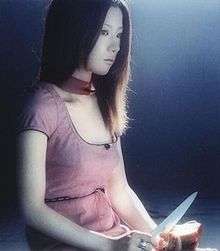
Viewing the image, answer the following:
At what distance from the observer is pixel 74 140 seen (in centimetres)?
92

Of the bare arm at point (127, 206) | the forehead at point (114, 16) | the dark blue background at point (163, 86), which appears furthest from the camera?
the dark blue background at point (163, 86)

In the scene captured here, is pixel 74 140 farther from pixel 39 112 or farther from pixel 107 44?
pixel 107 44

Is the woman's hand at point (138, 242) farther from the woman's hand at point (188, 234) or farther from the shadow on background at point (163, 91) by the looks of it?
the shadow on background at point (163, 91)

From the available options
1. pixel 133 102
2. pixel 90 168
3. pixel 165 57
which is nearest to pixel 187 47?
pixel 165 57

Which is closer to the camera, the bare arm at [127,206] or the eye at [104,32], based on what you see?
the eye at [104,32]

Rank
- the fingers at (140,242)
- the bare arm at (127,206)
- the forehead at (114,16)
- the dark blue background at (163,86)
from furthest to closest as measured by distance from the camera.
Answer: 1. the dark blue background at (163,86)
2. the bare arm at (127,206)
3. the forehead at (114,16)
4. the fingers at (140,242)

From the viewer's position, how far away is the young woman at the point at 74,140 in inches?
34.4

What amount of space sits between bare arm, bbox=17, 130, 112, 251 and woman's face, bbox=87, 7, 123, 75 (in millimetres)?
199

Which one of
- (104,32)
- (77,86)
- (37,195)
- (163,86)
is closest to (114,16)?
(104,32)

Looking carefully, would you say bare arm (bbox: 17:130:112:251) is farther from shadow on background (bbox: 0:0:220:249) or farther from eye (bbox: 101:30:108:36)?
shadow on background (bbox: 0:0:220:249)

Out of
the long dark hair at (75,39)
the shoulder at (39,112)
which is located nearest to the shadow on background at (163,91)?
the long dark hair at (75,39)

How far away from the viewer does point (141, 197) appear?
1.78 meters

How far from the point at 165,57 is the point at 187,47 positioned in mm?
82

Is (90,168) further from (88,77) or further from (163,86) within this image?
(163,86)
